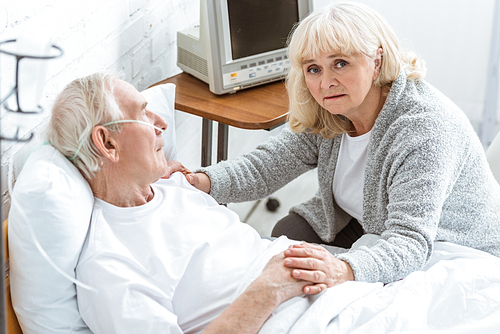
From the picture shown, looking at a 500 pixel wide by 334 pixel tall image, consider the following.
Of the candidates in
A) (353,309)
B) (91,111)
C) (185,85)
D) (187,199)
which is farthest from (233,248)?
(185,85)

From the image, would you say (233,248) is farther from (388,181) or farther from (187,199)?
(388,181)

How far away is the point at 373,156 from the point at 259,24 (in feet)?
2.70

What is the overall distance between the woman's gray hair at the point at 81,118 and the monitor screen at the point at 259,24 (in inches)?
35.0

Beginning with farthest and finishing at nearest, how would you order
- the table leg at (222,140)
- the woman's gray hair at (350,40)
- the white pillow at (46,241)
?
the table leg at (222,140) < the woman's gray hair at (350,40) < the white pillow at (46,241)

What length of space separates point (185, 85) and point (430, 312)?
1337mm

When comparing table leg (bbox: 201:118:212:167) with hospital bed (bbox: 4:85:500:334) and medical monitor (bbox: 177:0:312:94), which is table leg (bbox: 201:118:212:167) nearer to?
medical monitor (bbox: 177:0:312:94)

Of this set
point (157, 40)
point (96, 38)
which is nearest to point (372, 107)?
point (96, 38)

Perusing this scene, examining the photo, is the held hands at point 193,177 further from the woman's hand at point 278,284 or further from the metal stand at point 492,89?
the metal stand at point 492,89

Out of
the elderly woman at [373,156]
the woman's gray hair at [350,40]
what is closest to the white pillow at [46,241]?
the elderly woman at [373,156]

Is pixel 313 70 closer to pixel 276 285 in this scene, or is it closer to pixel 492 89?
pixel 276 285

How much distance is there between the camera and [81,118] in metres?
1.18

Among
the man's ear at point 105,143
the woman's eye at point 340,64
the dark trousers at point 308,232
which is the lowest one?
the dark trousers at point 308,232

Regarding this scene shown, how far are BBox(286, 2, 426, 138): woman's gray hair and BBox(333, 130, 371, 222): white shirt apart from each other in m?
0.07

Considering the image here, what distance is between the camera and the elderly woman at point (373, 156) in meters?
1.37
